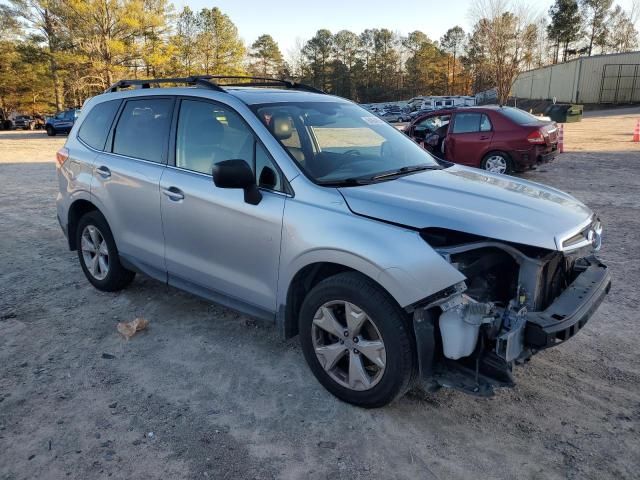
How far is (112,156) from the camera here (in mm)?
4527

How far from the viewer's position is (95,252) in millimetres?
4902

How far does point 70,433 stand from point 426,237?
232cm

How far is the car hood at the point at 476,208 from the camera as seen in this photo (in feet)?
8.93

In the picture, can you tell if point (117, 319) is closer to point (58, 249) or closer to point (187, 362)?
point (187, 362)

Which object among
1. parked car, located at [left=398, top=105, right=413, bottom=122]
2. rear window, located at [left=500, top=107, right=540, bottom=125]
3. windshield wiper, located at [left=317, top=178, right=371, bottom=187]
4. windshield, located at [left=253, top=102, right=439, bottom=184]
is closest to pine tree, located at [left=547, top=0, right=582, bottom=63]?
parked car, located at [left=398, top=105, right=413, bottom=122]

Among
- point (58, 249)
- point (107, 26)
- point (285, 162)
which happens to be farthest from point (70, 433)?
point (107, 26)

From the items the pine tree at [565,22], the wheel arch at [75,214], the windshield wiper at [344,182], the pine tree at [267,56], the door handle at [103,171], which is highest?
the pine tree at [565,22]

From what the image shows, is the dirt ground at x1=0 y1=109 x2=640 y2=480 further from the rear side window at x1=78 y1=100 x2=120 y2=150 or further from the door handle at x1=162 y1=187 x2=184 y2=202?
the rear side window at x1=78 y1=100 x2=120 y2=150

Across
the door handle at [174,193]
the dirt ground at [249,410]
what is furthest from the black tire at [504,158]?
the door handle at [174,193]

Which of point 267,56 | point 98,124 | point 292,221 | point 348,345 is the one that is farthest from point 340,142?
point 267,56

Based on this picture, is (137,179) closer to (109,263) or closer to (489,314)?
(109,263)

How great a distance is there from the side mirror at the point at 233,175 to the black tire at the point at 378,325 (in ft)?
2.62

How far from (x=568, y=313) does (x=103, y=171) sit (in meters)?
3.87

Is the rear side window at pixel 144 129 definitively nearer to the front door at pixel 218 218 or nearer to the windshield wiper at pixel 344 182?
the front door at pixel 218 218
